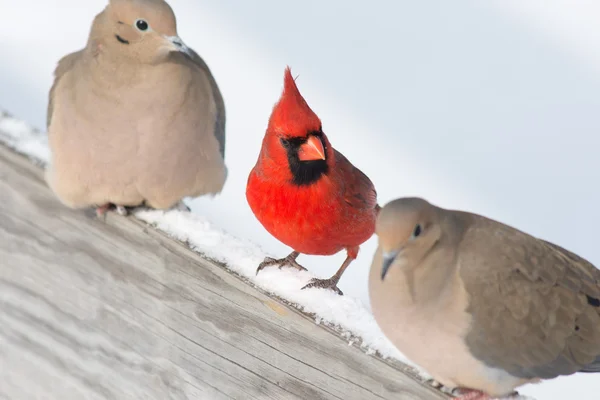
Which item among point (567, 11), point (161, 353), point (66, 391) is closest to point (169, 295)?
point (161, 353)

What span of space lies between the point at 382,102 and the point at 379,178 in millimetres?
518

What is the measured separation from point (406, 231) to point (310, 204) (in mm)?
743

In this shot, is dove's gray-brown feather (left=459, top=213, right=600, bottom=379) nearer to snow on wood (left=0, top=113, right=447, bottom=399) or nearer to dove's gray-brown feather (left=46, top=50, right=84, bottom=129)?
snow on wood (left=0, top=113, right=447, bottom=399)

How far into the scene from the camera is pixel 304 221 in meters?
2.27

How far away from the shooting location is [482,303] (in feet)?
5.55

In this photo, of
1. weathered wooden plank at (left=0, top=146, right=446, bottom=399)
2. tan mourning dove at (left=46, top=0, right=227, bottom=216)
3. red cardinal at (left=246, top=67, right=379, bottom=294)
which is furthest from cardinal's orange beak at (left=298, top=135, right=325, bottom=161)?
weathered wooden plank at (left=0, top=146, right=446, bottom=399)

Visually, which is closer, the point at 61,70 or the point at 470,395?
the point at 470,395

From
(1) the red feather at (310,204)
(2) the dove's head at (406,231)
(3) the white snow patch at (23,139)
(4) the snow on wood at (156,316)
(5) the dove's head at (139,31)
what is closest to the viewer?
(2) the dove's head at (406,231)

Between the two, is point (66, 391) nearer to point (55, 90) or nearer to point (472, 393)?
point (55, 90)

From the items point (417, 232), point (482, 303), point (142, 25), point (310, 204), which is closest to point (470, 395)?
point (482, 303)

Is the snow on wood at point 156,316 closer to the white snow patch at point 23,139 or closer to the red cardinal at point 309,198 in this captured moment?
the white snow patch at point 23,139

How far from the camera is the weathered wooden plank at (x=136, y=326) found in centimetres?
167

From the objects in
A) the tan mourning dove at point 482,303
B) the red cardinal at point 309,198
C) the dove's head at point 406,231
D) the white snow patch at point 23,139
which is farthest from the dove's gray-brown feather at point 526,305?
the white snow patch at point 23,139

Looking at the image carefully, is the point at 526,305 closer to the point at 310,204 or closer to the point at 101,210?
the point at 310,204
